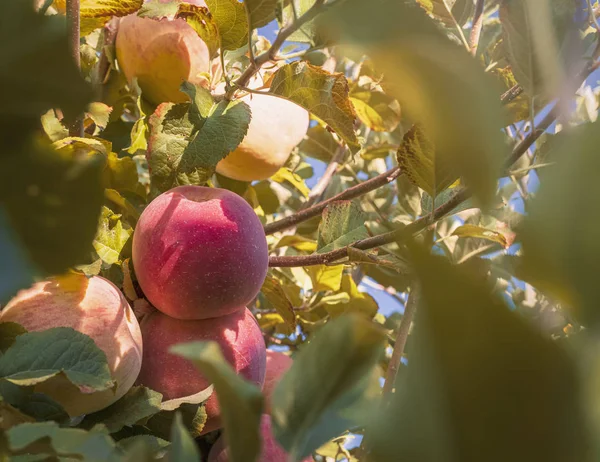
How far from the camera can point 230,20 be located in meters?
0.75

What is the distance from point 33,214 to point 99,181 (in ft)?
0.10

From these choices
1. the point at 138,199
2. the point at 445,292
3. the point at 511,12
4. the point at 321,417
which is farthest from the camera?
the point at 138,199

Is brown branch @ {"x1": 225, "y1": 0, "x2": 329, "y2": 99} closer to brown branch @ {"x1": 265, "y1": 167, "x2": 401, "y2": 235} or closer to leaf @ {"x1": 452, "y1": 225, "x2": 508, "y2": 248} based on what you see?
brown branch @ {"x1": 265, "y1": 167, "x2": 401, "y2": 235}

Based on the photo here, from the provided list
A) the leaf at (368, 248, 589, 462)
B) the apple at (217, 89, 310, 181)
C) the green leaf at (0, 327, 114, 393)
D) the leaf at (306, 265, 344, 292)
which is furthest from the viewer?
the leaf at (306, 265, 344, 292)

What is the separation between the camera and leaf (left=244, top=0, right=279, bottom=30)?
2.12 feet

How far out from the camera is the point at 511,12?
0.53 metres

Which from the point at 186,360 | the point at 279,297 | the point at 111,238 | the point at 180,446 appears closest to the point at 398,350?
the point at 279,297

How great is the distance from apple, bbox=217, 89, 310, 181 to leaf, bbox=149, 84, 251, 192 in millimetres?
165

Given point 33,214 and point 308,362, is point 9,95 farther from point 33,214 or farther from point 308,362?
point 308,362

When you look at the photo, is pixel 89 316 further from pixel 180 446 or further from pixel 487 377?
pixel 487 377

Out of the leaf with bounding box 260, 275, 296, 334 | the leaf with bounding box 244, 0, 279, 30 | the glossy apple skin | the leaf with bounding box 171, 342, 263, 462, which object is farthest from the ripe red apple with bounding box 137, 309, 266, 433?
the leaf with bounding box 171, 342, 263, 462

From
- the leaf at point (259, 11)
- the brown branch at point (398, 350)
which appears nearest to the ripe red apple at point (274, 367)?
the brown branch at point (398, 350)

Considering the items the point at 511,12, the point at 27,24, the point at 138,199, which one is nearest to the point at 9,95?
the point at 27,24

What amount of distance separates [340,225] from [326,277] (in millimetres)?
285
